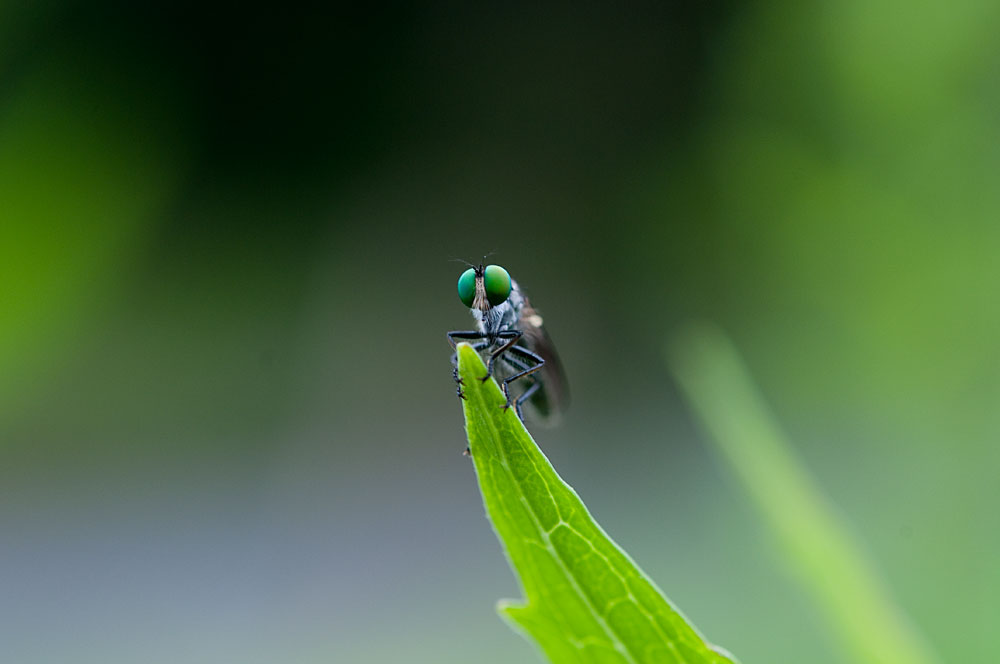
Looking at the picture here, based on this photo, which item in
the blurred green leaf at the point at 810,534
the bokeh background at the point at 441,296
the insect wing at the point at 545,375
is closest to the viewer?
the blurred green leaf at the point at 810,534

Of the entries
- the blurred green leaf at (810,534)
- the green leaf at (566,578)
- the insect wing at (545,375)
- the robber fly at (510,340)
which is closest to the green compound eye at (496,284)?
the robber fly at (510,340)

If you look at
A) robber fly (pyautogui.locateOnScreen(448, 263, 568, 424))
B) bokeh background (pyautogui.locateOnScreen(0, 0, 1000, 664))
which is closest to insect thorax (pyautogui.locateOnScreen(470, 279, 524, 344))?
robber fly (pyautogui.locateOnScreen(448, 263, 568, 424))

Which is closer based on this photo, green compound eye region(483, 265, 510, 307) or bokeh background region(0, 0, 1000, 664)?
green compound eye region(483, 265, 510, 307)

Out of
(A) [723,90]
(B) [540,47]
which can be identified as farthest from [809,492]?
(B) [540,47]

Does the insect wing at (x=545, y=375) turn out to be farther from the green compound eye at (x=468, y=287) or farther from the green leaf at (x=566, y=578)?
the green leaf at (x=566, y=578)

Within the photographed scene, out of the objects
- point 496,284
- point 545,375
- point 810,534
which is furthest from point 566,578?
point 545,375

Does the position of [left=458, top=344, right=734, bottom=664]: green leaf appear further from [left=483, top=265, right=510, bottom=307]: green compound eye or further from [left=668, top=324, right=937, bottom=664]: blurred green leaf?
[left=483, top=265, right=510, bottom=307]: green compound eye

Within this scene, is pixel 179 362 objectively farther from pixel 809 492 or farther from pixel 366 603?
pixel 809 492
